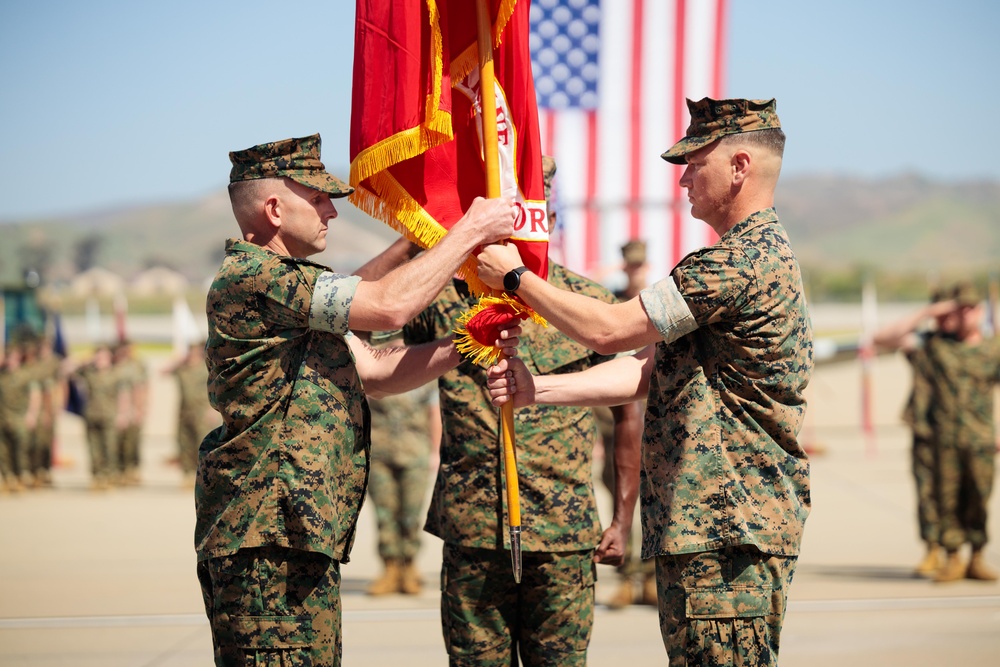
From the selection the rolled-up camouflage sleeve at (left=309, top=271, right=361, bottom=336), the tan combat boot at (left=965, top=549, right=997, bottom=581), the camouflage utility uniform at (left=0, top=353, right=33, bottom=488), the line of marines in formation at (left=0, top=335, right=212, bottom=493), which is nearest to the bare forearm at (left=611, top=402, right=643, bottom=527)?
the rolled-up camouflage sleeve at (left=309, top=271, right=361, bottom=336)

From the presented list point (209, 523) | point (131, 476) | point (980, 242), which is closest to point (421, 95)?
point (209, 523)

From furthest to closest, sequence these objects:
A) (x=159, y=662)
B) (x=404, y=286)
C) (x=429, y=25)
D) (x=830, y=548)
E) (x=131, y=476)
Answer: (x=131, y=476)
(x=830, y=548)
(x=159, y=662)
(x=429, y=25)
(x=404, y=286)

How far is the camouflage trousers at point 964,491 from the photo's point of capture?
8.90 meters

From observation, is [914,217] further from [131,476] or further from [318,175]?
[318,175]

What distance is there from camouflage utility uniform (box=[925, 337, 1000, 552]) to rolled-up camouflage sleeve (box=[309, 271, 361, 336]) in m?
6.74

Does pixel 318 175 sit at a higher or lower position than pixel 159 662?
higher

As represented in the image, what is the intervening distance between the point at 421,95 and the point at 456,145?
0.82 ft

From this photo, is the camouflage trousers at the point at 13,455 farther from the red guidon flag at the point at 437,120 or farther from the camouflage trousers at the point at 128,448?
the red guidon flag at the point at 437,120

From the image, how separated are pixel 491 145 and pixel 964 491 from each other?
21.5 ft

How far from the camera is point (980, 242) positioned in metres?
155

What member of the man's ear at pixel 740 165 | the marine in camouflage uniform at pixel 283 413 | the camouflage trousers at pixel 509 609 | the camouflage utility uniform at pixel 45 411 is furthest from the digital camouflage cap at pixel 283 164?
the camouflage utility uniform at pixel 45 411

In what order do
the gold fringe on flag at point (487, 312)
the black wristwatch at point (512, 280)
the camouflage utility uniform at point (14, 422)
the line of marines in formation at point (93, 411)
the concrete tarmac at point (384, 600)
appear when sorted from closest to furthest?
the black wristwatch at point (512, 280) → the gold fringe on flag at point (487, 312) → the concrete tarmac at point (384, 600) → the camouflage utility uniform at point (14, 422) → the line of marines in formation at point (93, 411)

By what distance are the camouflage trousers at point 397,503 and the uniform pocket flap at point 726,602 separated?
5210 millimetres

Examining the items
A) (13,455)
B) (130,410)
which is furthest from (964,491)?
(13,455)
